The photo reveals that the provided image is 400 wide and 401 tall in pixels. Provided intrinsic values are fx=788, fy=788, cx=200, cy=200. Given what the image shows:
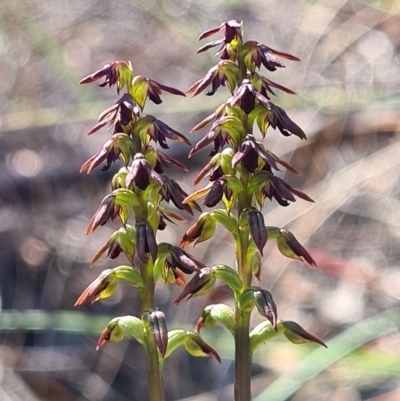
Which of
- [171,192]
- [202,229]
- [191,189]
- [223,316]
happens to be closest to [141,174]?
[171,192]

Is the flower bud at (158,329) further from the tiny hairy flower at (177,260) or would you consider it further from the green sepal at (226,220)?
the green sepal at (226,220)

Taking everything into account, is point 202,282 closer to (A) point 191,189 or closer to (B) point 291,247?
(B) point 291,247

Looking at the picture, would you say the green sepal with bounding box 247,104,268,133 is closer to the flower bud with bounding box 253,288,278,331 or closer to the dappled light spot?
the flower bud with bounding box 253,288,278,331

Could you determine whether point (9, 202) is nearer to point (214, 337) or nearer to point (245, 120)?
point (214, 337)

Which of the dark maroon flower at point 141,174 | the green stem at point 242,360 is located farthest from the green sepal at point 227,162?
the green stem at point 242,360

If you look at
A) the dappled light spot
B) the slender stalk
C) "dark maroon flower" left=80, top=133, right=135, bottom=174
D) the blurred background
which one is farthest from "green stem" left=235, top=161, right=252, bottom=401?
the dappled light spot
